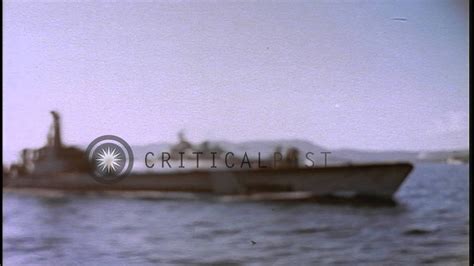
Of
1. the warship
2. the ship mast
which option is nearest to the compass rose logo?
the warship

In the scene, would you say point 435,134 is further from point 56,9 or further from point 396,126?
point 56,9

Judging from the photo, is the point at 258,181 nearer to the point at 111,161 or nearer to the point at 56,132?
the point at 111,161

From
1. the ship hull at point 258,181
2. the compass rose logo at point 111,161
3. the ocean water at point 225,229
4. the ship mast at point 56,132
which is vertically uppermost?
the ship mast at point 56,132

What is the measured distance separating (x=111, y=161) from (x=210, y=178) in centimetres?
45

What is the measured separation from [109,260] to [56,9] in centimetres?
115

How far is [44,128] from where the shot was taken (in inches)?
88.4

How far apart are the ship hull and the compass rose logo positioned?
31 millimetres

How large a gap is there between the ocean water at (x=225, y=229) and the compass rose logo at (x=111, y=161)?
0.31ft

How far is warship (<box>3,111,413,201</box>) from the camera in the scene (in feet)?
7.42

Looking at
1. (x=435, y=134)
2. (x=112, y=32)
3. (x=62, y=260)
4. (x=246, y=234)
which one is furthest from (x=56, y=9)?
(x=435, y=134)

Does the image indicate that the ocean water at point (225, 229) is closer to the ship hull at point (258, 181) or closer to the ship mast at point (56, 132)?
the ship hull at point (258, 181)

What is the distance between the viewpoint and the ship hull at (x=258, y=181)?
2.29 meters

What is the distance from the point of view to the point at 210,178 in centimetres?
233

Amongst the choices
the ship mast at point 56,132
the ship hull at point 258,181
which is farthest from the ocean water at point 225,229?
the ship mast at point 56,132
